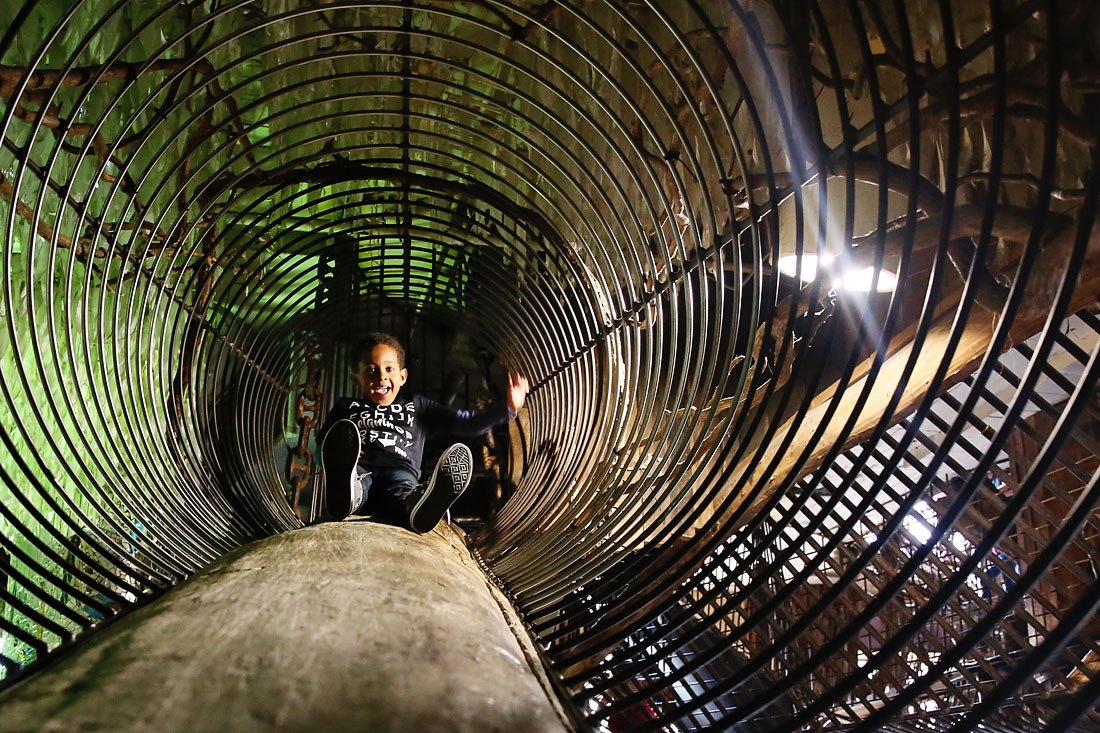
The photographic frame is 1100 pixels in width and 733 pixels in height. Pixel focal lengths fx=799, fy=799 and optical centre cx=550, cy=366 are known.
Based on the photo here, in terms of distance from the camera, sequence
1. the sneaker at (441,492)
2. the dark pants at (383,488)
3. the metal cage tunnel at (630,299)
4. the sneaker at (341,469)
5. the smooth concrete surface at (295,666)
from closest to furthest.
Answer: the smooth concrete surface at (295,666), the metal cage tunnel at (630,299), the sneaker at (441,492), the sneaker at (341,469), the dark pants at (383,488)

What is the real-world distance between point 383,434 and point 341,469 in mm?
921

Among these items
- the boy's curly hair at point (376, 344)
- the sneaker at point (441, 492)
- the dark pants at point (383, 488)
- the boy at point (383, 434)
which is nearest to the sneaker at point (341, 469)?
the boy at point (383, 434)

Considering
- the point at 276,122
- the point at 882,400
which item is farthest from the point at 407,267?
the point at 882,400

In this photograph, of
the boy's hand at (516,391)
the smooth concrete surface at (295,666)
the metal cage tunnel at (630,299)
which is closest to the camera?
the smooth concrete surface at (295,666)

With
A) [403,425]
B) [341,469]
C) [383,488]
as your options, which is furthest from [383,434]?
[341,469]

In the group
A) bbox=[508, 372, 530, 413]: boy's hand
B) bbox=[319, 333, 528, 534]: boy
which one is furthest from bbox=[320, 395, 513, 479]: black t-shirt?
bbox=[508, 372, 530, 413]: boy's hand

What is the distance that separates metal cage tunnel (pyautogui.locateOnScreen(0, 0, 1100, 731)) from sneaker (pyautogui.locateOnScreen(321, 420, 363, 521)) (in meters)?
0.29

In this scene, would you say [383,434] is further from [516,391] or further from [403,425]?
[516,391]

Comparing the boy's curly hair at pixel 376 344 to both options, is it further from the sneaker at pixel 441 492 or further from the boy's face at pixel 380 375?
the sneaker at pixel 441 492

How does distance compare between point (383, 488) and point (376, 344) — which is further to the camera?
point (376, 344)

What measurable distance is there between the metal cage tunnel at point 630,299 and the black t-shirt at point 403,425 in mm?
336

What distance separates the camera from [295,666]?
755mm

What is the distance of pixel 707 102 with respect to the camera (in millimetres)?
2527

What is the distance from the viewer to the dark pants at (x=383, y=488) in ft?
9.62
